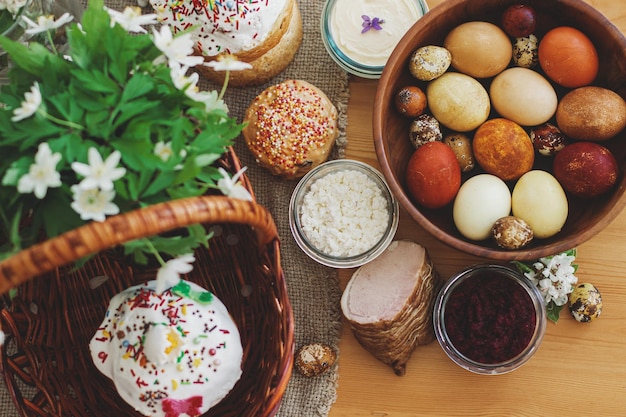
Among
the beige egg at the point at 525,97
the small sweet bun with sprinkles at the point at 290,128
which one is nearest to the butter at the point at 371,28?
the small sweet bun with sprinkles at the point at 290,128

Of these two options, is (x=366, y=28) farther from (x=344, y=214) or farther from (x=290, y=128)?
(x=344, y=214)

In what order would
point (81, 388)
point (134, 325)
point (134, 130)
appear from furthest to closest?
point (81, 388) < point (134, 325) < point (134, 130)

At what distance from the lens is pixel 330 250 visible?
1.10 metres

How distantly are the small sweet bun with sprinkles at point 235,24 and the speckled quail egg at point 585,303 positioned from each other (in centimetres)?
68

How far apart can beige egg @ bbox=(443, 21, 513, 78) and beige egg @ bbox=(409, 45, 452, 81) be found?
2 cm

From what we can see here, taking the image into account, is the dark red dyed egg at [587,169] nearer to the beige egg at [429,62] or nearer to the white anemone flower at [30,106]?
the beige egg at [429,62]

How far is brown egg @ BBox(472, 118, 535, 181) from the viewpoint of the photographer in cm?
103

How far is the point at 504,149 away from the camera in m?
1.03

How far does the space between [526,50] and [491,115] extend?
0.40 feet

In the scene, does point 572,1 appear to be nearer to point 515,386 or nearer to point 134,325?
point 515,386

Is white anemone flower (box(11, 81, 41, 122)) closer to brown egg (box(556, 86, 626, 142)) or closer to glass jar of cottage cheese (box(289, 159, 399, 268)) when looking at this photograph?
glass jar of cottage cheese (box(289, 159, 399, 268))

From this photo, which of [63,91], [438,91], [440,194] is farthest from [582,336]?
Answer: [63,91]

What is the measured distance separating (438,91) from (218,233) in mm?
439

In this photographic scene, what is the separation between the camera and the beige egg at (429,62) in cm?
104
